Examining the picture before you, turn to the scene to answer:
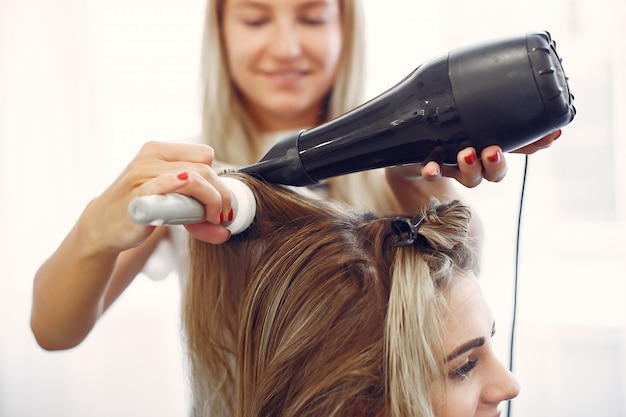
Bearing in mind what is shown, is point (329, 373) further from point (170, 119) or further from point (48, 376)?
point (48, 376)

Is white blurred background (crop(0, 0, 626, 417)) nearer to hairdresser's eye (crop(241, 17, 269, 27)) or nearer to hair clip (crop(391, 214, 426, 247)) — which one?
hairdresser's eye (crop(241, 17, 269, 27))

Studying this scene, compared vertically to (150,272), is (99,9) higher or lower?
higher

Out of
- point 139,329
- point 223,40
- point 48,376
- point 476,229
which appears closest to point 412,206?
point 476,229

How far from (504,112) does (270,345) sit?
33 cm

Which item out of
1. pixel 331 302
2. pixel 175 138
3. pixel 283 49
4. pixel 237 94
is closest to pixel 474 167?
pixel 331 302

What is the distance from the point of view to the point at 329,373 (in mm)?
654

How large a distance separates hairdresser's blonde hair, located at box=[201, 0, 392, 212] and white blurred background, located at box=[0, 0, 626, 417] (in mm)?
110

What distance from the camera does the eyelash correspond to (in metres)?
0.66

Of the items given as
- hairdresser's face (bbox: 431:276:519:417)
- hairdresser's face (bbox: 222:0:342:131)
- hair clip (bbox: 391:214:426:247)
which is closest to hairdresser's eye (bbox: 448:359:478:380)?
hairdresser's face (bbox: 431:276:519:417)

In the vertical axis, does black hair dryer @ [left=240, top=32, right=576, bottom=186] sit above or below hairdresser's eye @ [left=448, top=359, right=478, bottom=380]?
above

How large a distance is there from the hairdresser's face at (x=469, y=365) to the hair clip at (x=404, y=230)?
81 mm

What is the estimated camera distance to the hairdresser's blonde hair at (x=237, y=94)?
3.30 feet

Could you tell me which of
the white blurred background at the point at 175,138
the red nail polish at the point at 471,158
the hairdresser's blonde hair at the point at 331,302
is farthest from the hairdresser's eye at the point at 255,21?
the red nail polish at the point at 471,158

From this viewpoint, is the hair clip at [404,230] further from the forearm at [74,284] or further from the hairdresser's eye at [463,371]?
the forearm at [74,284]
